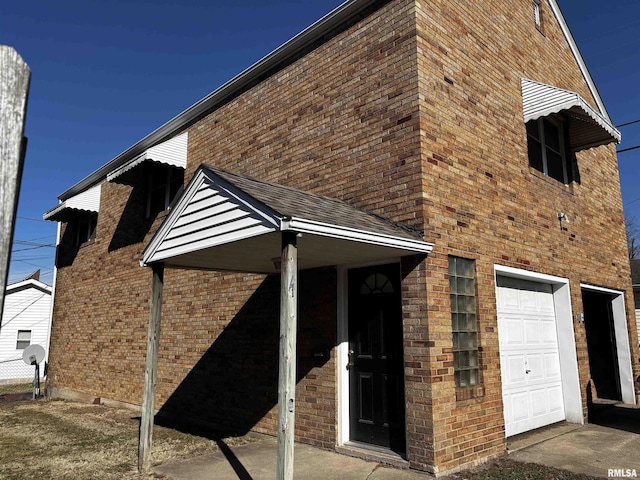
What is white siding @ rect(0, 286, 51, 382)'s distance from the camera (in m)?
24.2

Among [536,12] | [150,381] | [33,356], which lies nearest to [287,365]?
[150,381]

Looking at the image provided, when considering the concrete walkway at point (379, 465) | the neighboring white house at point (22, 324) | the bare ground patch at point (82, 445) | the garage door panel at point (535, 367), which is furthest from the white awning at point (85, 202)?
the garage door panel at point (535, 367)

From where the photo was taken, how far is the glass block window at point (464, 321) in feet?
21.0

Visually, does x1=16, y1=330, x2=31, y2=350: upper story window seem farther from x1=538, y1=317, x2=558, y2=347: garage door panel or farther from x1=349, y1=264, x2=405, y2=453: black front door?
x1=538, y1=317, x2=558, y2=347: garage door panel

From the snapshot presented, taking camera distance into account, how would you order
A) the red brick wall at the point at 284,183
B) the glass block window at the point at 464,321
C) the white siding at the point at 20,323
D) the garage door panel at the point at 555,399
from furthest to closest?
1. the white siding at the point at 20,323
2. the garage door panel at the point at 555,399
3. the red brick wall at the point at 284,183
4. the glass block window at the point at 464,321

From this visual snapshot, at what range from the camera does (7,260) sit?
108cm

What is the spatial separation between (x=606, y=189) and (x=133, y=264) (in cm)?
1178

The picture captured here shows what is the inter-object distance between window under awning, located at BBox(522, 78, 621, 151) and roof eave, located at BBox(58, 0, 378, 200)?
3341mm

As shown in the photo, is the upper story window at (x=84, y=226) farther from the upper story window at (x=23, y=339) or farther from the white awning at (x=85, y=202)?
the upper story window at (x=23, y=339)

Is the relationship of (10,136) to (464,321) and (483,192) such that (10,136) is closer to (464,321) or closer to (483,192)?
(464,321)

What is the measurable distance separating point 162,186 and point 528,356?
30.1ft

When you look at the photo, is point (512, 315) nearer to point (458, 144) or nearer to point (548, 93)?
point (458, 144)

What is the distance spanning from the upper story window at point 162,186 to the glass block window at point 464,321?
7.41 meters

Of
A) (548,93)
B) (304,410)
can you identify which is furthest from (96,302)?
(548,93)
